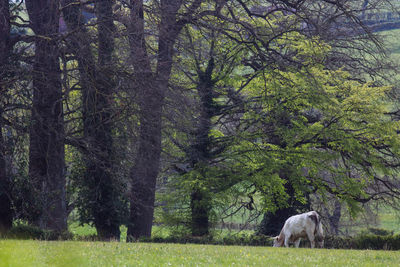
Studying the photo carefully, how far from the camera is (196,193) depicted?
2467cm

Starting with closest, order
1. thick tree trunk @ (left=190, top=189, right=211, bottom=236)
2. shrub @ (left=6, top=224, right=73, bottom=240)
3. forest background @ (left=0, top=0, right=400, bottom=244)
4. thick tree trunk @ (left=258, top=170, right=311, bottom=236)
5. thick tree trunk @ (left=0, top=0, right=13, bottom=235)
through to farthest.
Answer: shrub @ (left=6, top=224, right=73, bottom=240)
thick tree trunk @ (left=0, top=0, right=13, bottom=235)
forest background @ (left=0, top=0, right=400, bottom=244)
thick tree trunk @ (left=190, top=189, right=211, bottom=236)
thick tree trunk @ (left=258, top=170, right=311, bottom=236)

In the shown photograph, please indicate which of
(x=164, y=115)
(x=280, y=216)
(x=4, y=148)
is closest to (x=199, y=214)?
(x=280, y=216)

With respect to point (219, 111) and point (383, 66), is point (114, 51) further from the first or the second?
point (383, 66)

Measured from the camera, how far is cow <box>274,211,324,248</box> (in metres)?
18.6

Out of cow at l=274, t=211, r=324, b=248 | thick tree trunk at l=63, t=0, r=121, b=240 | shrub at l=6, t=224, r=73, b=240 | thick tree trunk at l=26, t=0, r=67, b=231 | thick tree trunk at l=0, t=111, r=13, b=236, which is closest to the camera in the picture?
shrub at l=6, t=224, r=73, b=240

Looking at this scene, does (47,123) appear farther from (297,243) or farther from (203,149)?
(203,149)

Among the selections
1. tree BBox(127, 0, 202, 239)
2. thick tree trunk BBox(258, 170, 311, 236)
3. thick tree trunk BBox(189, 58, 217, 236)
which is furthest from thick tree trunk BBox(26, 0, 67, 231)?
thick tree trunk BBox(258, 170, 311, 236)

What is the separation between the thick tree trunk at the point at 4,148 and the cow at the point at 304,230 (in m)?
9.39

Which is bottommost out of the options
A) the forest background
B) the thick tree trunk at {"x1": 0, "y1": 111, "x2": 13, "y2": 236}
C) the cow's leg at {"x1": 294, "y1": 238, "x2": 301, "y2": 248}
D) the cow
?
the cow's leg at {"x1": 294, "y1": 238, "x2": 301, "y2": 248}

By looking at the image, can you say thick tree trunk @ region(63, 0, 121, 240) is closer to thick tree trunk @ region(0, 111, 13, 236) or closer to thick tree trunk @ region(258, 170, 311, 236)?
thick tree trunk @ region(0, 111, 13, 236)

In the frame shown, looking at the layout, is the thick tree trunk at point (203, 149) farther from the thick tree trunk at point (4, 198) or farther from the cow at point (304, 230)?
the thick tree trunk at point (4, 198)

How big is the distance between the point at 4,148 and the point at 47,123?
171cm

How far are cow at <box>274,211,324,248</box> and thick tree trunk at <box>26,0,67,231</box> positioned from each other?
26.0ft

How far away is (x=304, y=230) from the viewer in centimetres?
1886
